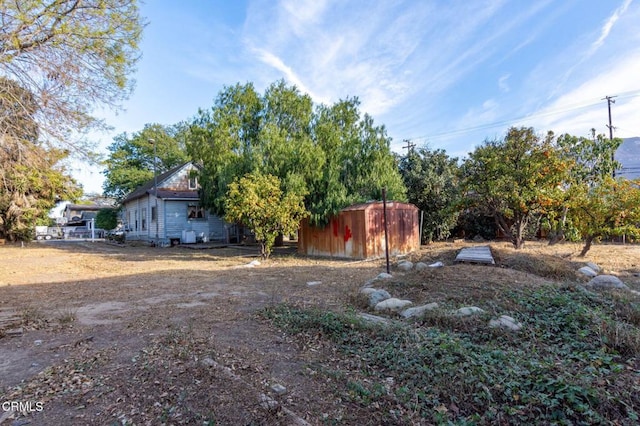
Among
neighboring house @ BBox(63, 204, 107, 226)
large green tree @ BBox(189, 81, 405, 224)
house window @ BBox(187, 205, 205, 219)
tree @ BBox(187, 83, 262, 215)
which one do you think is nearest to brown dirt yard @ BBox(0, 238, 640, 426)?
large green tree @ BBox(189, 81, 405, 224)

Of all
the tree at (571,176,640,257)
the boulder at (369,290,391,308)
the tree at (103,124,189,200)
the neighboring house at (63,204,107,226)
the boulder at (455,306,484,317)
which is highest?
the tree at (103,124,189,200)

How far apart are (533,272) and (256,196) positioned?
829cm

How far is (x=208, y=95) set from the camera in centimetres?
1525

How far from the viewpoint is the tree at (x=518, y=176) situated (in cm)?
1149

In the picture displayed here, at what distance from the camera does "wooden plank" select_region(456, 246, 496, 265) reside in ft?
27.6

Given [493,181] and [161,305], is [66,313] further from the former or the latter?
[493,181]

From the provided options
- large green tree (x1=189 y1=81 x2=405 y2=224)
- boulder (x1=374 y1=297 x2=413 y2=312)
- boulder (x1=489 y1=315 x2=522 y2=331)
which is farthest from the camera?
large green tree (x1=189 y1=81 x2=405 y2=224)

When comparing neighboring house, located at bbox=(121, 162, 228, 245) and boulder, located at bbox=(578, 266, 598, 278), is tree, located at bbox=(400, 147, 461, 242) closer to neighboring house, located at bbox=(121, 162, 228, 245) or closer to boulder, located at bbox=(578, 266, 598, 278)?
boulder, located at bbox=(578, 266, 598, 278)

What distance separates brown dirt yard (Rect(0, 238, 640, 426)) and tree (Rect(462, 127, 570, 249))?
3.41m

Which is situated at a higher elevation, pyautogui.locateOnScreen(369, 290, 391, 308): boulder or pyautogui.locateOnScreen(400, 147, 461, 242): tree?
pyautogui.locateOnScreen(400, 147, 461, 242): tree

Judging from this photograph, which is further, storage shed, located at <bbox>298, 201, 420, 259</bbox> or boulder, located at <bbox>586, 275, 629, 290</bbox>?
storage shed, located at <bbox>298, 201, 420, 259</bbox>

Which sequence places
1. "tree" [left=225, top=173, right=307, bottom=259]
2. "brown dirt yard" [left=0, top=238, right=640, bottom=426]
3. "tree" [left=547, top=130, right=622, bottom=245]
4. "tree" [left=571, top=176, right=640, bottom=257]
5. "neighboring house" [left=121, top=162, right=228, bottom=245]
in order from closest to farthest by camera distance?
"brown dirt yard" [left=0, top=238, right=640, bottom=426] → "tree" [left=571, top=176, right=640, bottom=257] → "tree" [left=547, top=130, right=622, bottom=245] → "tree" [left=225, top=173, right=307, bottom=259] → "neighboring house" [left=121, top=162, right=228, bottom=245]

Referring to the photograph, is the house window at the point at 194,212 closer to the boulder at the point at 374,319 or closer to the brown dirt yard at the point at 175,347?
the brown dirt yard at the point at 175,347

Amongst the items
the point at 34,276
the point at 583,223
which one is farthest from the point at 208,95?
the point at 583,223
